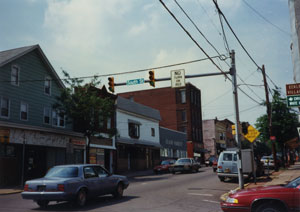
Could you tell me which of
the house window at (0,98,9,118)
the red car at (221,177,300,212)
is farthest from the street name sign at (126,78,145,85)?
the house window at (0,98,9,118)

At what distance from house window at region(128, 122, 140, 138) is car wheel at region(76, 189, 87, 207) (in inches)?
1189

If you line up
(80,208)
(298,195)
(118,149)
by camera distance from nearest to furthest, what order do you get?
(298,195) < (80,208) < (118,149)

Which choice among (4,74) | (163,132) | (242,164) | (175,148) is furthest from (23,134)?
(175,148)

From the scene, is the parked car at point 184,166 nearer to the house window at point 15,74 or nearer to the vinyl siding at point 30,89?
the vinyl siding at point 30,89

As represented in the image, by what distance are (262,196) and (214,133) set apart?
66.7m

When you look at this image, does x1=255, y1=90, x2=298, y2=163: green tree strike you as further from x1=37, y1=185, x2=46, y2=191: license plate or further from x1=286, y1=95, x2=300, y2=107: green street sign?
x1=37, y1=185, x2=46, y2=191: license plate

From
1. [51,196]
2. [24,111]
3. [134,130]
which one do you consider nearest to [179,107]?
[134,130]

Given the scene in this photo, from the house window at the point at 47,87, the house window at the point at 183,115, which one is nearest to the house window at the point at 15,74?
the house window at the point at 47,87

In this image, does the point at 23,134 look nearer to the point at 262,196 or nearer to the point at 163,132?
the point at 262,196

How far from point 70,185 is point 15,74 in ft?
58.8

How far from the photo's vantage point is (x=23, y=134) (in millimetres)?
24906

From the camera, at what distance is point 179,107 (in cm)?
6316

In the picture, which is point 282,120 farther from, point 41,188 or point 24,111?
point 41,188

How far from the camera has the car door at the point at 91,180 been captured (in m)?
12.1
